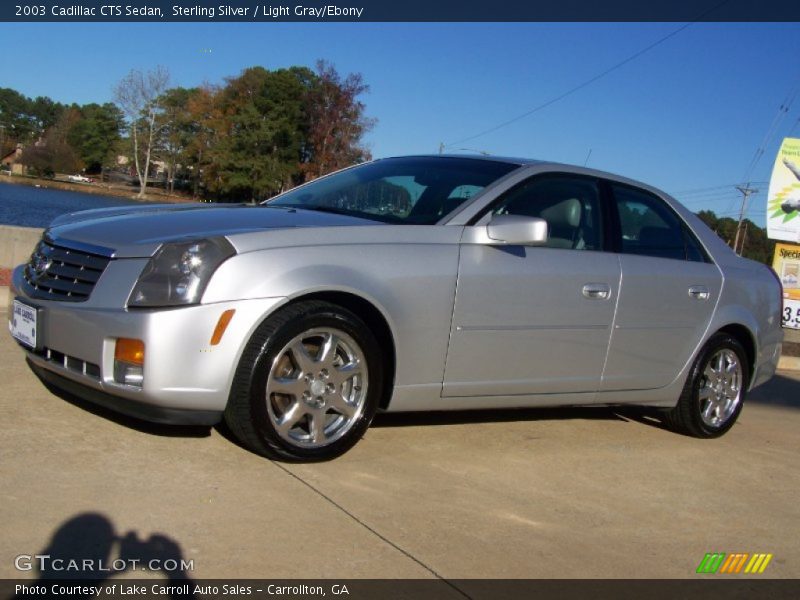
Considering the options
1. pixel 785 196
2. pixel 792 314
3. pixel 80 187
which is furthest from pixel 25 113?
pixel 792 314

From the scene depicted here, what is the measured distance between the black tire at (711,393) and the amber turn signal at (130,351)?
3.68 m

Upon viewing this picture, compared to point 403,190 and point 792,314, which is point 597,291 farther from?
point 792,314

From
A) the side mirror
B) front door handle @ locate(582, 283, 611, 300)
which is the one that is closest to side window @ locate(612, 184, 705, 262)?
front door handle @ locate(582, 283, 611, 300)

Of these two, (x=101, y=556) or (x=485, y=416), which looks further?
(x=485, y=416)

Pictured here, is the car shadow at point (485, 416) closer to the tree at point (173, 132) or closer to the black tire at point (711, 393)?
the black tire at point (711, 393)

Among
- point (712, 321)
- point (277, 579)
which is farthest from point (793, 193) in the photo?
point (277, 579)

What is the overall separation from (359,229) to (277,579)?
189cm

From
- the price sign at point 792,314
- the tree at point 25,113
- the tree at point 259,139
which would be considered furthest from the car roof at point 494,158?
the tree at point 25,113

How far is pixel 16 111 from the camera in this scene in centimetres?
6134

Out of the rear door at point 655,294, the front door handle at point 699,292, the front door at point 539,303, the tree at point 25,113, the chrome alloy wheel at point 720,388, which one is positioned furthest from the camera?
the tree at point 25,113

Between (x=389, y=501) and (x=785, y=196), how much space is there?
19231 millimetres

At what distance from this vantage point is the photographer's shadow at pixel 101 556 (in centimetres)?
286

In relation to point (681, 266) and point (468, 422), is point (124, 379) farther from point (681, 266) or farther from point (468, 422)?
point (681, 266)

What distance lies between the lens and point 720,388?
20.1 feet
